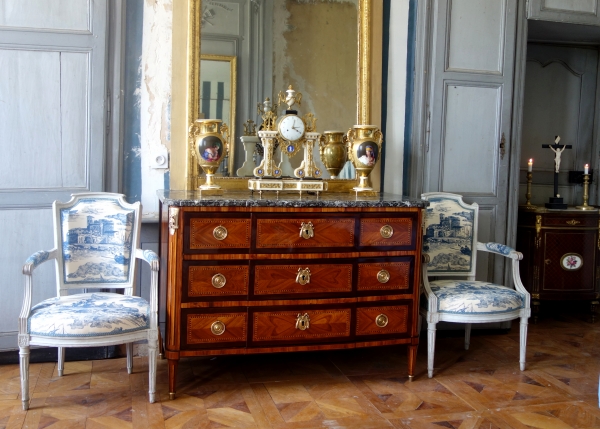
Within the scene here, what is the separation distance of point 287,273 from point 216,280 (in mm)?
348

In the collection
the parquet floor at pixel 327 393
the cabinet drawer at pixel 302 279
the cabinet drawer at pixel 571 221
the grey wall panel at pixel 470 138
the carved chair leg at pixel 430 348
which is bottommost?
the parquet floor at pixel 327 393

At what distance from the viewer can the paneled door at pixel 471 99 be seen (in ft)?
12.8

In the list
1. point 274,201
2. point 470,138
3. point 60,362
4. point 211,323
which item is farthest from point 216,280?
point 470,138

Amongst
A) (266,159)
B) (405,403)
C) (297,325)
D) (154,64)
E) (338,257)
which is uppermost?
(154,64)

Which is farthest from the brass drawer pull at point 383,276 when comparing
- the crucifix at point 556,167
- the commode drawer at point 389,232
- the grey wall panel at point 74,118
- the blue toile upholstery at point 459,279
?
the crucifix at point 556,167

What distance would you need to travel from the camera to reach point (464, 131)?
398 centimetres

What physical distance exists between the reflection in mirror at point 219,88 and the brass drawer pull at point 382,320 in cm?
124

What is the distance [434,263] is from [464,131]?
0.90m

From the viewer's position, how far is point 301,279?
3029 mm

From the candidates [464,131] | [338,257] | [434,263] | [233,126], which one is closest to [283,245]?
[338,257]

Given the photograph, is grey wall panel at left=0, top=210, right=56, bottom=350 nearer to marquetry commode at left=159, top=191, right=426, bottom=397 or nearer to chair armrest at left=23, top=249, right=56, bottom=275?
chair armrest at left=23, top=249, right=56, bottom=275

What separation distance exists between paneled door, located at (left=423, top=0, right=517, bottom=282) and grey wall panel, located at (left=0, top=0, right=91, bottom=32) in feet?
6.86

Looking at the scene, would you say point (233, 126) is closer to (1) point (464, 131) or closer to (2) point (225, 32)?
(2) point (225, 32)

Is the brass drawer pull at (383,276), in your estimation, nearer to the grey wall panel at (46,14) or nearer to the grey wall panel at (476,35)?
the grey wall panel at (476,35)
